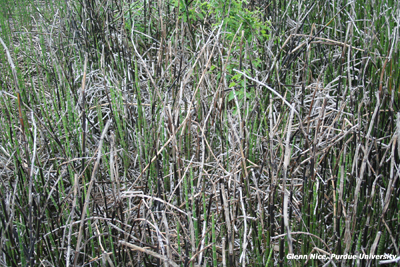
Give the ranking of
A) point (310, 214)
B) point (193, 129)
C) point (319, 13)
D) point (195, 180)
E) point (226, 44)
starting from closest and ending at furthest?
point (310, 214)
point (195, 180)
point (193, 129)
point (226, 44)
point (319, 13)

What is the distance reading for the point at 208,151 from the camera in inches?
70.5

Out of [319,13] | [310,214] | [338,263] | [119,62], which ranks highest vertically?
[319,13]

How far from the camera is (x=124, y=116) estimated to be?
180cm

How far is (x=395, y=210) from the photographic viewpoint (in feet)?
4.49

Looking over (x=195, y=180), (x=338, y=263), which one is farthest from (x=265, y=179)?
(x=338, y=263)

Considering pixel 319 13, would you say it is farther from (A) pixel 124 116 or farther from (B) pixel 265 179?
(A) pixel 124 116

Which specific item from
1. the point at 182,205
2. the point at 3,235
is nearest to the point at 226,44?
the point at 182,205

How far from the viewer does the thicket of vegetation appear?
1.20 meters

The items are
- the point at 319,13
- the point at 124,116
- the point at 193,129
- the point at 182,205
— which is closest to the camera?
the point at 182,205

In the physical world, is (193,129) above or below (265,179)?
above

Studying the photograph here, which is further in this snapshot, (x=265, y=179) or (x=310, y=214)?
(x=265, y=179)

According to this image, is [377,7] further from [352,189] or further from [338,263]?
[338,263]

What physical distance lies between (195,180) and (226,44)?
998mm

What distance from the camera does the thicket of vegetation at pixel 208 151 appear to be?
3.93ft
